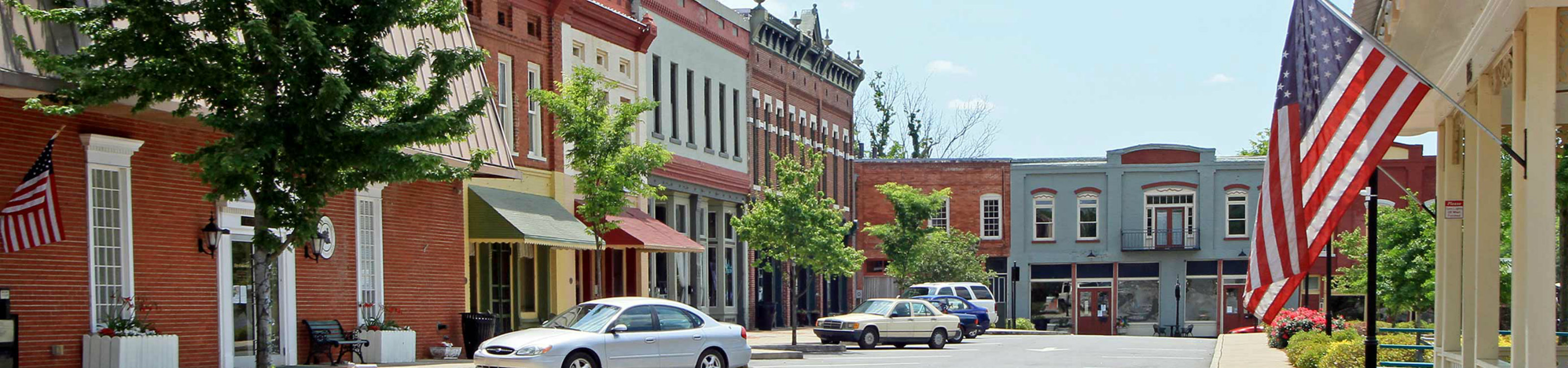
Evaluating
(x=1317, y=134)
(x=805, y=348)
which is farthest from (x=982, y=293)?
(x=1317, y=134)

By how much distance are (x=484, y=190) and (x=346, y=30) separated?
13.7 meters

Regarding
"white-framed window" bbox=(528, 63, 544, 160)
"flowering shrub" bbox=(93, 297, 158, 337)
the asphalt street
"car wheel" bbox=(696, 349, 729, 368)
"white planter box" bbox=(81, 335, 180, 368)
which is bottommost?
the asphalt street

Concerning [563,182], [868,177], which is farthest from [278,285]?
[868,177]

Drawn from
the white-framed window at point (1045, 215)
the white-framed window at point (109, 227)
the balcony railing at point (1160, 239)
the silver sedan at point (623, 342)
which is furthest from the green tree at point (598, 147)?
the balcony railing at point (1160, 239)

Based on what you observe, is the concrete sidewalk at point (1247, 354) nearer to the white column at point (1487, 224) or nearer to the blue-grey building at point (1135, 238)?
the white column at point (1487, 224)

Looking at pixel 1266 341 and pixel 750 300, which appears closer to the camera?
pixel 1266 341

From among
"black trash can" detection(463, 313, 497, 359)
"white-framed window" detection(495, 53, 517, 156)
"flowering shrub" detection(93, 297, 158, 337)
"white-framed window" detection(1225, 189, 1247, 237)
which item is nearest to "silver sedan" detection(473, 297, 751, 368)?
"flowering shrub" detection(93, 297, 158, 337)

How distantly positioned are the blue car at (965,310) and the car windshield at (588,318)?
2048 centimetres

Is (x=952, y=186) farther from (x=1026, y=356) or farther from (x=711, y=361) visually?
(x=711, y=361)

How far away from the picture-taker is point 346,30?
571 inches

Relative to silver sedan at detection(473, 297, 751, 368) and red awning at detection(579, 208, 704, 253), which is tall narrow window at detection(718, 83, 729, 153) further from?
silver sedan at detection(473, 297, 751, 368)

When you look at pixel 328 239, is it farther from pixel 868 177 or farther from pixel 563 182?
pixel 868 177

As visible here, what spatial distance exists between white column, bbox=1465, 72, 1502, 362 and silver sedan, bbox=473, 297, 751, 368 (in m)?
11.2

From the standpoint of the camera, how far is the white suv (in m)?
46.0
